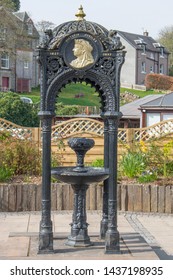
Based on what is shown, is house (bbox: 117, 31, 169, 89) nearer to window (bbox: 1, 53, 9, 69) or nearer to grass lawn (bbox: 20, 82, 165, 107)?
grass lawn (bbox: 20, 82, 165, 107)

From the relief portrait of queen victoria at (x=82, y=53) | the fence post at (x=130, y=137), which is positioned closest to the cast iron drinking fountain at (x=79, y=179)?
the relief portrait of queen victoria at (x=82, y=53)

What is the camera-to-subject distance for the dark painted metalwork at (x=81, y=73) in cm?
757

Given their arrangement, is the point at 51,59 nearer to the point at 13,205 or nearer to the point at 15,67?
the point at 13,205

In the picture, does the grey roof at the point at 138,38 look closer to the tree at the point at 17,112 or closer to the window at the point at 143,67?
the window at the point at 143,67

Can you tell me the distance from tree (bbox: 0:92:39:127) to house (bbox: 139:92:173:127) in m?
7.83

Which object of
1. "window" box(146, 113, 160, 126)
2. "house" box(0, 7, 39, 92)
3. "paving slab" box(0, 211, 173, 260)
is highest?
"house" box(0, 7, 39, 92)

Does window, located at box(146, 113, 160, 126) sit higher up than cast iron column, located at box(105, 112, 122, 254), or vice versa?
window, located at box(146, 113, 160, 126)

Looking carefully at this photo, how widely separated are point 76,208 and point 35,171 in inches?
218

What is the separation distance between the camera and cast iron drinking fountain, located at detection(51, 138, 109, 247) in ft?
24.9

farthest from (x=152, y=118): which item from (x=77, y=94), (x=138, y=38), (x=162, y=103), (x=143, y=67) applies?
(x=138, y=38)

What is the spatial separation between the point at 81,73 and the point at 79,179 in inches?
54.7

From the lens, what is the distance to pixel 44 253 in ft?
24.3

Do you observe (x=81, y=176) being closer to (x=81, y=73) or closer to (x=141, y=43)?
(x=81, y=73)

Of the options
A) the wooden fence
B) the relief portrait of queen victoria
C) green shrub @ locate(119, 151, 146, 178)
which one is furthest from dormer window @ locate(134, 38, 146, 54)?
the relief portrait of queen victoria
